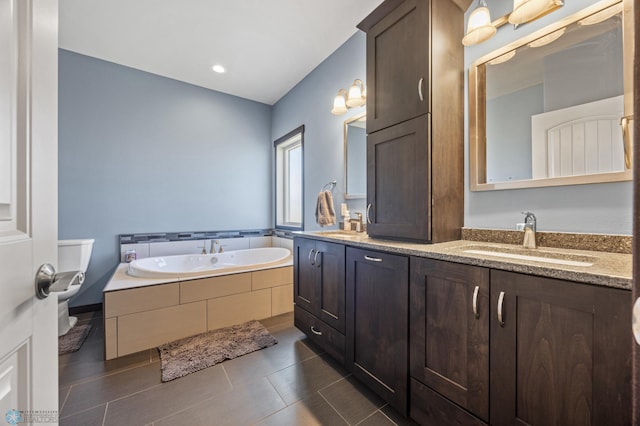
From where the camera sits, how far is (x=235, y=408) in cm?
138

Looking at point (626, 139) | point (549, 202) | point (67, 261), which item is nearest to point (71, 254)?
point (67, 261)

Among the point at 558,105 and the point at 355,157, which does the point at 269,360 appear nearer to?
the point at 355,157

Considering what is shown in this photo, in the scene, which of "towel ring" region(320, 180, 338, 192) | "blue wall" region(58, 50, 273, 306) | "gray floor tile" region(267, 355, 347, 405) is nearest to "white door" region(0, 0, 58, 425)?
"gray floor tile" region(267, 355, 347, 405)

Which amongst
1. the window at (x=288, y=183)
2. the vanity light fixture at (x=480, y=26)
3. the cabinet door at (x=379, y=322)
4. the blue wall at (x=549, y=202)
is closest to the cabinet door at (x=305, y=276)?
the cabinet door at (x=379, y=322)

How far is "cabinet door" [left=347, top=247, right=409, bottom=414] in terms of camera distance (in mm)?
1266

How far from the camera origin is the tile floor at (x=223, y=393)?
4.33 feet

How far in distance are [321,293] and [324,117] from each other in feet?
6.18

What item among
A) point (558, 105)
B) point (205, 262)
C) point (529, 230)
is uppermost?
point (558, 105)

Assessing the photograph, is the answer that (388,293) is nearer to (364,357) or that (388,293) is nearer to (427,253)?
(427,253)

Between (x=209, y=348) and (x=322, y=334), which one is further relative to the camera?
(x=209, y=348)

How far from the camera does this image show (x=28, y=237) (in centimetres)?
49

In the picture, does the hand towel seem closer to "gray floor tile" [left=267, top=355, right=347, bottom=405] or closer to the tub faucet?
"gray floor tile" [left=267, top=355, right=347, bottom=405]

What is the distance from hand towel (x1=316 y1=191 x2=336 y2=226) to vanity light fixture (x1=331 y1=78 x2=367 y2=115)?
79cm

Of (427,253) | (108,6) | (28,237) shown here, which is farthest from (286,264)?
(108,6)
